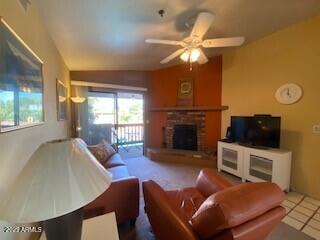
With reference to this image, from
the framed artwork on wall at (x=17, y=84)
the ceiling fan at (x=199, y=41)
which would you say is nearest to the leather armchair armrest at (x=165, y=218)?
the framed artwork on wall at (x=17, y=84)

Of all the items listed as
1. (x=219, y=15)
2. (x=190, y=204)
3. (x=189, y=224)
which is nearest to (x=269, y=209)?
(x=189, y=224)

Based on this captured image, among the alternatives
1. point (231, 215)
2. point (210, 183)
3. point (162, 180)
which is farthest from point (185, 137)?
point (231, 215)

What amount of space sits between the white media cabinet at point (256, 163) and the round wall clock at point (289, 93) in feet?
2.77

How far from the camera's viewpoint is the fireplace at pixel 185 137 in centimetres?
498

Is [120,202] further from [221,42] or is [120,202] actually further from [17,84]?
[221,42]

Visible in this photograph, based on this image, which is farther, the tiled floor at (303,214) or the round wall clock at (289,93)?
the round wall clock at (289,93)

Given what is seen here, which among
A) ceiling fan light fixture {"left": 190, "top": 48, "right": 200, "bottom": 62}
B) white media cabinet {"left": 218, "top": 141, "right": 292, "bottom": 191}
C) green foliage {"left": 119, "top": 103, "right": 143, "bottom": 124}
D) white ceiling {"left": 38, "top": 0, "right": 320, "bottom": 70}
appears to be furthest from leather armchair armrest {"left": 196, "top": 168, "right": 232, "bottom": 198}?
green foliage {"left": 119, "top": 103, "right": 143, "bottom": 124}

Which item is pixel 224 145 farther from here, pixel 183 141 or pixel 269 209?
pixel 269 209

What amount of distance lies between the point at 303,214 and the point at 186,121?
311cm

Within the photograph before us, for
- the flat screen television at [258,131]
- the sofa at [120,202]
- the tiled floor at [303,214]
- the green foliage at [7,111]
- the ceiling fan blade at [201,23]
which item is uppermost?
the ceiling fan blade at [201,23]

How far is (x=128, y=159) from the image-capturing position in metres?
5.11

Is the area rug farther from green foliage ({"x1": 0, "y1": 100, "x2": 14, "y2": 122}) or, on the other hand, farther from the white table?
green foliage ({"x1": 0, "y1": 100, "x2": 14, "y2": 122})

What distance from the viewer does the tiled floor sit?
2.12 metres

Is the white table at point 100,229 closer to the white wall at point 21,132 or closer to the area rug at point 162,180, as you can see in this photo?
the white wall at point 21,132
